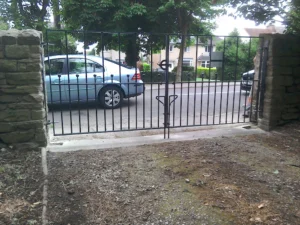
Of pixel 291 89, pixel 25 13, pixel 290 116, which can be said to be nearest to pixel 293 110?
pixel 290 116

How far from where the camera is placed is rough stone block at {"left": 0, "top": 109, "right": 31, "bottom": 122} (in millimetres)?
3705

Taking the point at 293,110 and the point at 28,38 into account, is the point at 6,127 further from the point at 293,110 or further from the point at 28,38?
the point at 293,110

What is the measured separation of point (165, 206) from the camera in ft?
8.68

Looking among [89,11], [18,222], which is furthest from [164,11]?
[18,222]

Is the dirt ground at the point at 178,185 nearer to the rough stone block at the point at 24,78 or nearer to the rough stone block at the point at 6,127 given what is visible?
the rough stone block at the point at 6,127

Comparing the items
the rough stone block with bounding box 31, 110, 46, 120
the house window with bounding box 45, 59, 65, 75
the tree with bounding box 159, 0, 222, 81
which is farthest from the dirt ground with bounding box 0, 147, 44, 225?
the tree with bounding box 159, 0, 222, 81

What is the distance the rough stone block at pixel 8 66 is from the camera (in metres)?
3.61

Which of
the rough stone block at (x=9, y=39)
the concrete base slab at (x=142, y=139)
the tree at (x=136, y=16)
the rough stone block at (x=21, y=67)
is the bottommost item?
the concrete base slab at (x=142, y=139)

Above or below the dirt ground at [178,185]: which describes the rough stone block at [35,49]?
above

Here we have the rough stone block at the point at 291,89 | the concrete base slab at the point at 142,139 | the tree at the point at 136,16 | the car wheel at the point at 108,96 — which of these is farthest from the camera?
the tree at the point at 136,16

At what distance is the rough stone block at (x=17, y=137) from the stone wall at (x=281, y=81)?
13.0 ft

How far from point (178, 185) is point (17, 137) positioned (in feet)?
7.49

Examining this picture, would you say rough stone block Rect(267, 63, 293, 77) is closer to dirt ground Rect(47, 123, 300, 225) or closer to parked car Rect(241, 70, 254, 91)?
parked car Rect(241, 70, 254, 91)

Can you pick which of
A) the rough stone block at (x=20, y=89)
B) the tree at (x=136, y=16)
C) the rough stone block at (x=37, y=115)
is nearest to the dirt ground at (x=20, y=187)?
the rough stone block at (x=37, y=115)
